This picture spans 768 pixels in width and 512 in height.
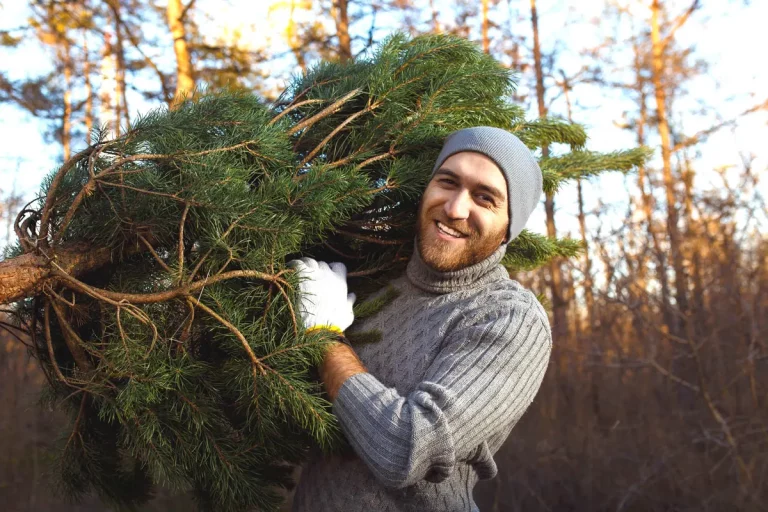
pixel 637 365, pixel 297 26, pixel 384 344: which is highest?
pixel 297 26

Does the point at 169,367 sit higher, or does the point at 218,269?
the point at 218,269

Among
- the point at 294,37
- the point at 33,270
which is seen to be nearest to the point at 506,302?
the point at 33,270

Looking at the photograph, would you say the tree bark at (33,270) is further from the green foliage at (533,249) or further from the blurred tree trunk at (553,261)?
the blurred tree trunk at (553,261)

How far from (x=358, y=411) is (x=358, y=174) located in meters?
0.70

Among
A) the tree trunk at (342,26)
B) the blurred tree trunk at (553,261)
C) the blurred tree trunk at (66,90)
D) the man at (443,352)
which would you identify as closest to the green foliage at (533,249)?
the man at (443,352)

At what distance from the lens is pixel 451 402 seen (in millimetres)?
1605

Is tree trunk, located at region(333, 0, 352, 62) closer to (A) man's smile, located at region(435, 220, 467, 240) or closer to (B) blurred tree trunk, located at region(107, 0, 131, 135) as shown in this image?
(B) blurred tree trunk, located at region(107, 0, 131, 135)

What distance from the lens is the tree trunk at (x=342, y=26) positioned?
287 inches

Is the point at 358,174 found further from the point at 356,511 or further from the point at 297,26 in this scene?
the point at 297,26

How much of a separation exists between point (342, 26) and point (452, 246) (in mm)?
6054

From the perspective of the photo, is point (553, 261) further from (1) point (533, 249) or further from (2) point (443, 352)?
(2) point (443, 352)

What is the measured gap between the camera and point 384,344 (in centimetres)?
203

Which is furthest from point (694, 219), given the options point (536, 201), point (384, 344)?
point (384, 344)

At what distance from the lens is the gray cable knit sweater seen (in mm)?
1605
